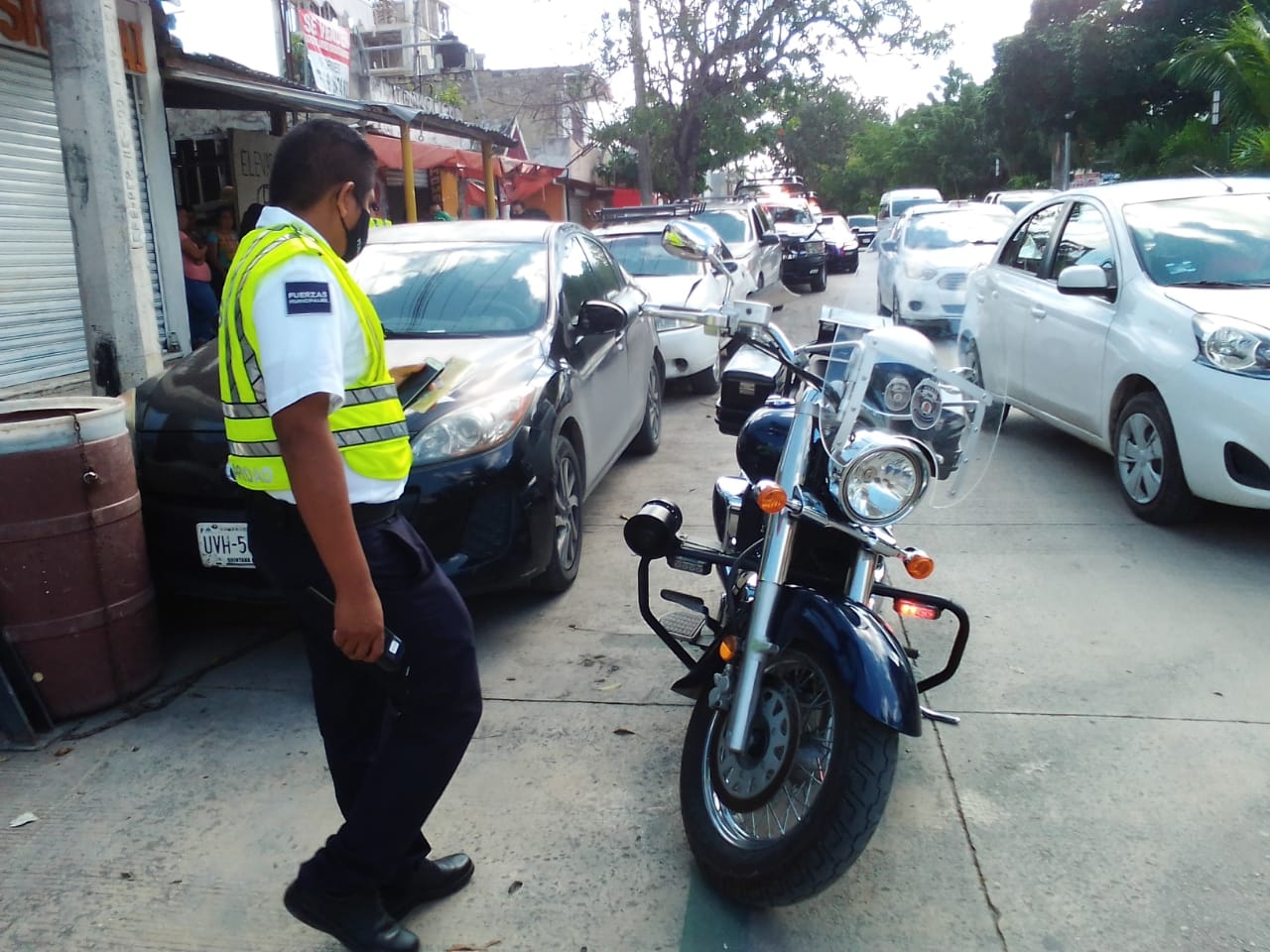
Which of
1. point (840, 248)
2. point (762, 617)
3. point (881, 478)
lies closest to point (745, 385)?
point (881, 478)

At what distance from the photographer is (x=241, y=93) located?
9656 mm

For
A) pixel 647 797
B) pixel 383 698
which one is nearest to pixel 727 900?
pixel 647 797

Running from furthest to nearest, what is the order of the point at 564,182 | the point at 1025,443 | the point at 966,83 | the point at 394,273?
the point at 966,83, the point at 564,182, the point at 1025,443, the point at 394,273

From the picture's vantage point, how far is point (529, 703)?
12.5ft

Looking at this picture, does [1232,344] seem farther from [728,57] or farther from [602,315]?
[728,57]

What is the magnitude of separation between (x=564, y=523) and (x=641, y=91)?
17.7 m

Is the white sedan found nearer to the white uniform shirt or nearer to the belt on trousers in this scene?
the belt on trousers

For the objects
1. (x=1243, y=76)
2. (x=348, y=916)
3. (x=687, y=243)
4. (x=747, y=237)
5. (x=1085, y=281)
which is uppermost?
(x=1243, y=76)

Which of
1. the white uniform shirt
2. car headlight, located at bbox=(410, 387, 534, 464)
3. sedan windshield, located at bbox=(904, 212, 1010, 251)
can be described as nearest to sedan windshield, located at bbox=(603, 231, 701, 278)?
sedan windshield, located at bbox=(904, 212, 1010, 251)

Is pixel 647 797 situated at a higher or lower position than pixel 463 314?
lower

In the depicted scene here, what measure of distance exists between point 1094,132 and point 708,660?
28.2 m

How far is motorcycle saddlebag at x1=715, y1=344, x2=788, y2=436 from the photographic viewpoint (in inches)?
134

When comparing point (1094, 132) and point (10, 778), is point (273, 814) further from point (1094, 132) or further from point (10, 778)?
point (1094, 132)

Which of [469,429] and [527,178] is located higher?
[527,178]
